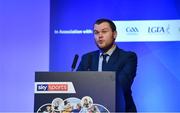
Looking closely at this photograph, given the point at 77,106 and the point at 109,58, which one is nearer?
the point at 77,106

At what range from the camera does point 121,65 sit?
2.46 meters

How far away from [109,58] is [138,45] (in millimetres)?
555

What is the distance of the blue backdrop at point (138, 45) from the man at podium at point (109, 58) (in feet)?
0.45

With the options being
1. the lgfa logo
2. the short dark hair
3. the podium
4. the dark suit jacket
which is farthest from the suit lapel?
the podium

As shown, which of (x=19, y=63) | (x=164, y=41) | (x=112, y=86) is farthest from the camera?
(x=19, y=63)

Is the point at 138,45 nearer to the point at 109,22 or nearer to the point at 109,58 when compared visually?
the point at 109,22

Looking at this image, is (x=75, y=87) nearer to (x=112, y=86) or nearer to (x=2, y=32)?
(x=112, y=86)

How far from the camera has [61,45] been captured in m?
3.16

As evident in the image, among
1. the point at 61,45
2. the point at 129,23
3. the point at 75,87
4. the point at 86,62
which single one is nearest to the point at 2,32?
the point at 61,45

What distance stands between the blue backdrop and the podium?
1389 millimetres

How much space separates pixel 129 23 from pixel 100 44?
451 millimetres

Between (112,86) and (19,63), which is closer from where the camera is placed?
(112,86)

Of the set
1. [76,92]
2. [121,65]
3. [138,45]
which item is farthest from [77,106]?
[138,45]

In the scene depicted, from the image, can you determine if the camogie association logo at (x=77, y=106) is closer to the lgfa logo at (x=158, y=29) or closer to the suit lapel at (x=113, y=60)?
the suit lapel at (x=113, y=60)
